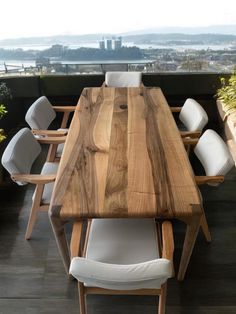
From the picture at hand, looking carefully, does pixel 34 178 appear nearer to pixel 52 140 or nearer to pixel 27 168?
pixel 27 168

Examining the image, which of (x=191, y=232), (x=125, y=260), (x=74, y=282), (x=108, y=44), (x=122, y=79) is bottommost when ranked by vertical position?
(x=74, y=282)

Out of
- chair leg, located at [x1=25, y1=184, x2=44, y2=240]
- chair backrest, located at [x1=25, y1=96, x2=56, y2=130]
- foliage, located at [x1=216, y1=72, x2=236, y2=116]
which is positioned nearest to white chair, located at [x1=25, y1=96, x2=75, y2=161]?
chair backrest, located at [x1=25, y1=96, x2=56, y2=130]

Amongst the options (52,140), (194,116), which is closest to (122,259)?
(52,140)

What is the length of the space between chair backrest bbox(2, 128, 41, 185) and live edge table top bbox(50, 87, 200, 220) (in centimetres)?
26

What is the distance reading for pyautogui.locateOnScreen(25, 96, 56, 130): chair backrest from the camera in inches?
84.7

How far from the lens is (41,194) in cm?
171

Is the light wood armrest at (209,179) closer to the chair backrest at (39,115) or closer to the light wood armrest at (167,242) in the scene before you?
the light wood armrest at (167,242)

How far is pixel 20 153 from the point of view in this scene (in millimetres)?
1654

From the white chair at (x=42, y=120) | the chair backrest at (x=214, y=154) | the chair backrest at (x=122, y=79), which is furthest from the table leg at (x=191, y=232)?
the chair backrest at (x=122, y=79)

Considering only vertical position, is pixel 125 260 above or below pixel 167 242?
below

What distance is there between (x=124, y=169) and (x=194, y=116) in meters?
1.02

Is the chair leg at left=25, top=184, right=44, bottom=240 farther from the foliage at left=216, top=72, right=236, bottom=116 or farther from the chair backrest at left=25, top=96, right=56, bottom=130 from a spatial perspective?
the foliage at left=216, top=72, right=236, bottom=116

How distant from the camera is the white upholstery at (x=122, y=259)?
1.00 metres

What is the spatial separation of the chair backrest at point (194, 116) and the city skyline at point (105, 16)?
2.28 metres
